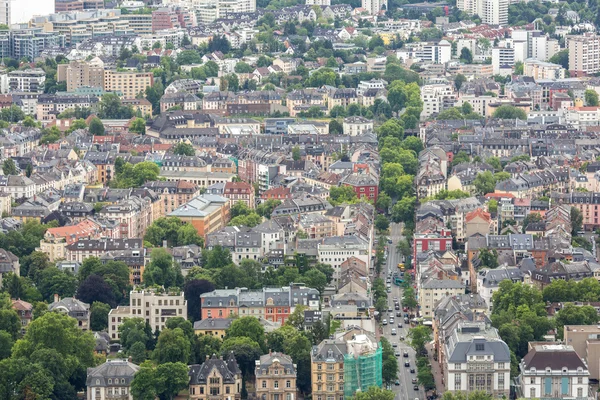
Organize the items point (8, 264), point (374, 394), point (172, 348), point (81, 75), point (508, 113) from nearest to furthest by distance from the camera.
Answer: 1. point (374, 394)
2. point (172, 348)
3. point (8, 264)
4. point (508, 113)
5. point (81, 75)

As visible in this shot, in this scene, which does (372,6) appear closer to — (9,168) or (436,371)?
(9,168)

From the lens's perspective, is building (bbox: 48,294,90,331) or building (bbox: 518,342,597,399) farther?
building (bbox: 48,294,90,331)

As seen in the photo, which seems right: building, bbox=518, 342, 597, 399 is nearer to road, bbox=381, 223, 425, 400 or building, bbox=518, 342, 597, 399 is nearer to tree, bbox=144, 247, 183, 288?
road, bbox=381, 223, 425, 400

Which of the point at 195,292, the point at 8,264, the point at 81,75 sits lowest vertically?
the point at 195,292

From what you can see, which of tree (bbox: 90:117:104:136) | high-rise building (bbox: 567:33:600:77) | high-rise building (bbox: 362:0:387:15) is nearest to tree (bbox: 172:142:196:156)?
tree (bbox: 90:117:104:136)

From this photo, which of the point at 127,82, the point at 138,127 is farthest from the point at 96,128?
the point at 127,82

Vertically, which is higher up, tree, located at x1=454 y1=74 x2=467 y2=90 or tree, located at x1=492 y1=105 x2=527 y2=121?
tree, located at x1=454 y1=74 x2=467 y2=90

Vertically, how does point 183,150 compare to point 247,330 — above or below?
above
